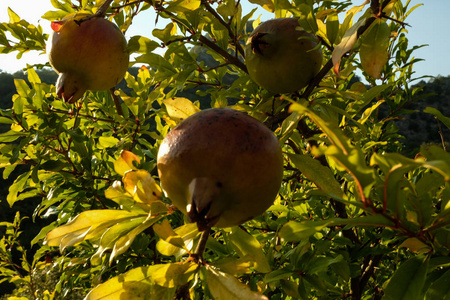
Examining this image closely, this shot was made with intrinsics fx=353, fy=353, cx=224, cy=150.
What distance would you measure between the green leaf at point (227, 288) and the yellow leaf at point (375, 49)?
412 millimetres

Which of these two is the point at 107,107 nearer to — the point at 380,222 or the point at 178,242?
the point at 178,242

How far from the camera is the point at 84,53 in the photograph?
0.76 metres

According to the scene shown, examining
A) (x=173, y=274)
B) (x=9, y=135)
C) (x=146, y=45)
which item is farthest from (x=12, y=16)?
(x=173, y=274)

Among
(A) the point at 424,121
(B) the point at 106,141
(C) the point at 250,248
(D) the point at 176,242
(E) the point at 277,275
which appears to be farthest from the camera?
(A) the point at 424,121

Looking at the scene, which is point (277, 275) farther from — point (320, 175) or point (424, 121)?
point (424, 121)

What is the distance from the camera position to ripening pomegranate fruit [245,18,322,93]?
0.76 m

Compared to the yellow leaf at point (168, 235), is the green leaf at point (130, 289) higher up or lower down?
lower down

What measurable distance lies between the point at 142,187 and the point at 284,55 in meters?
0.41

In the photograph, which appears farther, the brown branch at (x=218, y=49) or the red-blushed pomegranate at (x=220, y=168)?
the brown branch at (x=218, y=49)

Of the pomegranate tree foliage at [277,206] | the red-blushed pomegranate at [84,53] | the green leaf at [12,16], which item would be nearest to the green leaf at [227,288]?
the pomegranate tree foliage at [277,206]

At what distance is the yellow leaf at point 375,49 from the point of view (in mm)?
618

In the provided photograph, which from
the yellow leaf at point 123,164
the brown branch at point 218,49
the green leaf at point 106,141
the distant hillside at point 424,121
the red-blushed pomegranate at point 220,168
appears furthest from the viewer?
the distant hillside at point 424,121

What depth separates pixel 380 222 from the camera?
0.48 m

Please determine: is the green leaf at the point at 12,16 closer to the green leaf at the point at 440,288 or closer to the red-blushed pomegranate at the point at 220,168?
the red-blushed pomegranate at the point at 220,168
